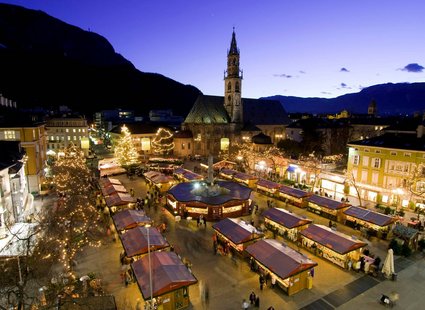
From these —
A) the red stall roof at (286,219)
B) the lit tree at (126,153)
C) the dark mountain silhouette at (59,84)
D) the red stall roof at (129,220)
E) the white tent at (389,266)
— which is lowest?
the white tent at (389,266)

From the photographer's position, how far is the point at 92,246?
23625 mm

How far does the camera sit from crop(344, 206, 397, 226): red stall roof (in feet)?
82.0

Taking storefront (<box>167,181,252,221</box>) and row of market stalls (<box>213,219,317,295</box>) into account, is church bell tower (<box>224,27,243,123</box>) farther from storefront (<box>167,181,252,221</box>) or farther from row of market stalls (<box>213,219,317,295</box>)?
row of market stalls (<box>213,219,317,295</box>)

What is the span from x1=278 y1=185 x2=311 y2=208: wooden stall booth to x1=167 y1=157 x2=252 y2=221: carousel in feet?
18.3

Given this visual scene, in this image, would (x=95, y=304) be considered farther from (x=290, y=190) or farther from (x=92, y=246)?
(x=290, y=190)

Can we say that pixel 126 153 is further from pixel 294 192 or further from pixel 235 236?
pixel 235 236

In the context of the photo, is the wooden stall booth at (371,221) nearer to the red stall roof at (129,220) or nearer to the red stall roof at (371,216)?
the red stall roof at (371,216)

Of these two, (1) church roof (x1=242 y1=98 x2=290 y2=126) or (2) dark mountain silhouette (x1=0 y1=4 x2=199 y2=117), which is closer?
(1) church roof (x1=242 y1=98 x2=290 y2=126)

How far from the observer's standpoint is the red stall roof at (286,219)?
24.9 metres

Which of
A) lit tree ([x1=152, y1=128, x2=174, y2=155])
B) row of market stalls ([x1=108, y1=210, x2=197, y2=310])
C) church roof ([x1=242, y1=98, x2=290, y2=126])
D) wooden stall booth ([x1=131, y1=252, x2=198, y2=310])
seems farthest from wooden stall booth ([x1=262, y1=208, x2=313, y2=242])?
church roof ([x1=242, y1=98, x2=290, y2=126])

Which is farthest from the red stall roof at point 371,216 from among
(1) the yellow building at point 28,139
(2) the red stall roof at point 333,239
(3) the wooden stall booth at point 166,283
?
(1) the yellow building at point 28,139

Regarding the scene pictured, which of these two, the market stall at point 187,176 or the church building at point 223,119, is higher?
the church building at point 223,119

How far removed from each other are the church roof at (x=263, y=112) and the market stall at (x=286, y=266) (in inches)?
2500

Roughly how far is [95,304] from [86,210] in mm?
16695
